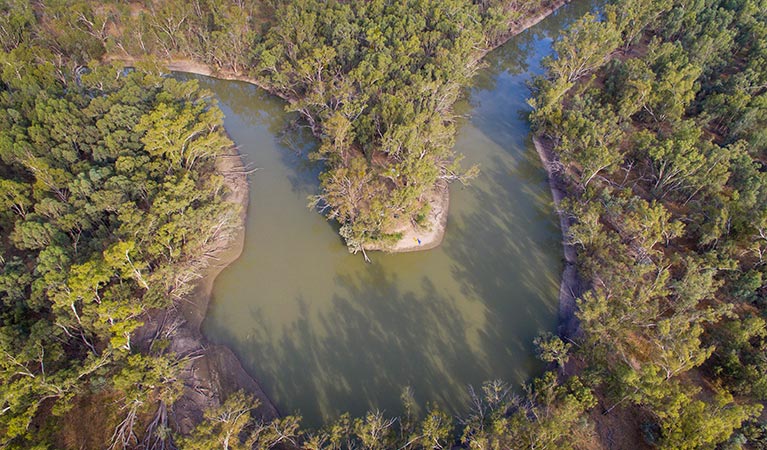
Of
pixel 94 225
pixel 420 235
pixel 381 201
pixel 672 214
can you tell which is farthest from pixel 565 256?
pixel 94 225

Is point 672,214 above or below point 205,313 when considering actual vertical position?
above

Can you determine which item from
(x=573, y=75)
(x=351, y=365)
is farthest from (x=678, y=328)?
(x=573, y=75)

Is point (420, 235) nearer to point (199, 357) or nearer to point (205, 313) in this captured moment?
point (205, 313)

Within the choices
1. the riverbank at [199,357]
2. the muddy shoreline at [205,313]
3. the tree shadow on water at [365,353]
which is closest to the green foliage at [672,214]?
the muddy shoreline at [205,313]

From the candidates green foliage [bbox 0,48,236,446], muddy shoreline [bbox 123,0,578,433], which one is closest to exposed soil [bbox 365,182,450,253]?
muddy shoreline [bbox 123,0,578,433]

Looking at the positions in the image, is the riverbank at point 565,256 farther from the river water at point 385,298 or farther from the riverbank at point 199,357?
the riverbank at point 199,357

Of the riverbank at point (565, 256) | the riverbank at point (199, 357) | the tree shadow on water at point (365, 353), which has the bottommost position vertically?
the riverbank at point (199, 357)

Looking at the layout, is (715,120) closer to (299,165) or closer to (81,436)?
(299,165)
